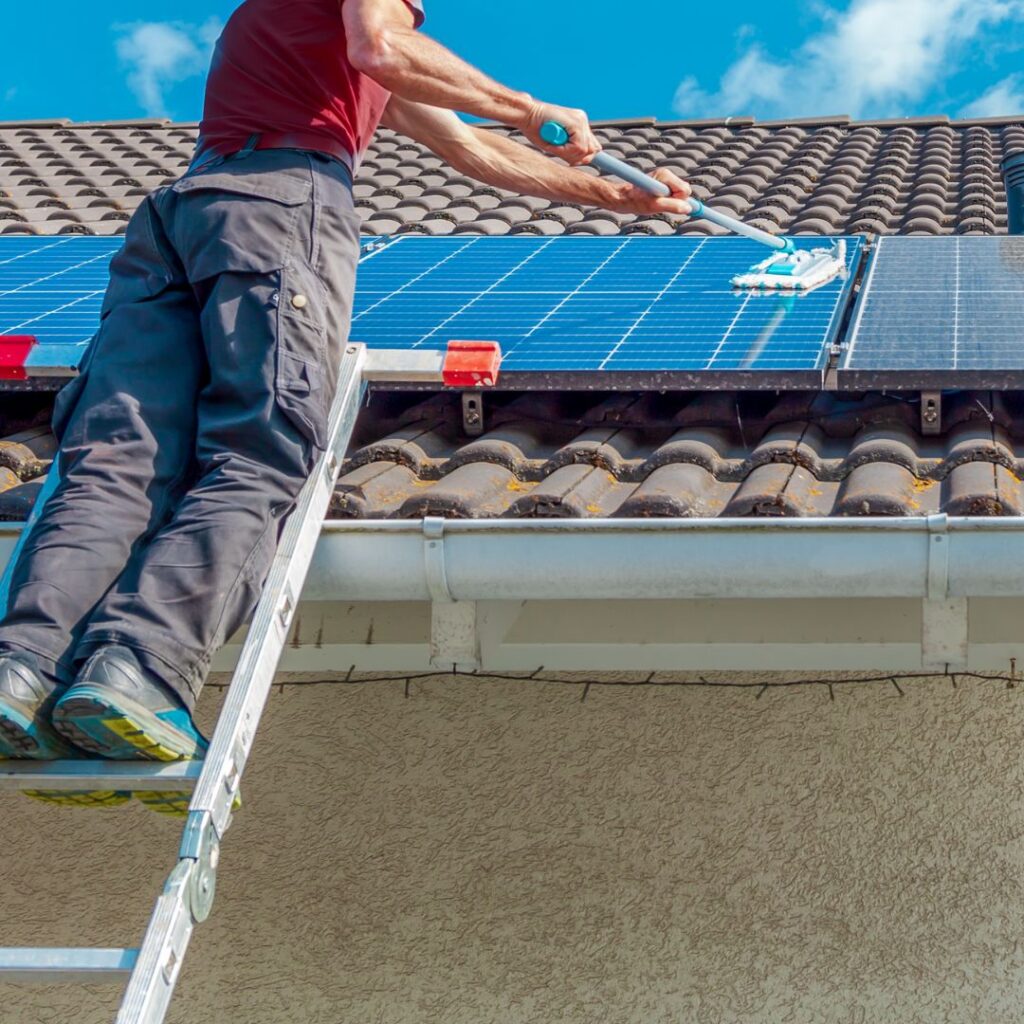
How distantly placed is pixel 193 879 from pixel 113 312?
1459 mm

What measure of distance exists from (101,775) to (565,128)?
1.79 m

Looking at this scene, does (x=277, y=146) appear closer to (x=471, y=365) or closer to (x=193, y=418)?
(x=193, y=418)

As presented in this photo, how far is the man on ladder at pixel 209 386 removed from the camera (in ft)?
9.33

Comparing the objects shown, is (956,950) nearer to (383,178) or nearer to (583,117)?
(583,117)

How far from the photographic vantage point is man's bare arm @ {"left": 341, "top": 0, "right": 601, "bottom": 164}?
3.32 m

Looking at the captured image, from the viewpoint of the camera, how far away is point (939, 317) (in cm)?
486

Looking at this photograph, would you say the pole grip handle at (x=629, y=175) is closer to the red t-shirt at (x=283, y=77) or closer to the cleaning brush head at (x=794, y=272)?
the red t-shirt at (x=283, y=77)

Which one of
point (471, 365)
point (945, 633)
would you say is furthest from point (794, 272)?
point (945, 633)

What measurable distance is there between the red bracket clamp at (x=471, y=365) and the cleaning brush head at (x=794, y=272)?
150 cm

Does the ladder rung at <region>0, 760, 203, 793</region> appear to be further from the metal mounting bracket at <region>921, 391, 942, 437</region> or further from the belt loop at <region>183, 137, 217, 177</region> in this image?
the metal mounting bracket at <region>921, 391, 942, 437</region>

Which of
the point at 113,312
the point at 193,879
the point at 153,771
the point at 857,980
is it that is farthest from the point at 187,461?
the point at 857,980

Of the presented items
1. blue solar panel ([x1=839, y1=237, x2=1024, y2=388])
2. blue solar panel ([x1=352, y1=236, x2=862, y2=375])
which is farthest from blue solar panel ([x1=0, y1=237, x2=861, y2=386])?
blue solar panel ([x1=839, y1=237, x2=1024, y2=388])

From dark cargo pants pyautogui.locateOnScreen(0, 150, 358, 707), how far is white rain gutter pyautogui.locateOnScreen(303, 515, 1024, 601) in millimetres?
306

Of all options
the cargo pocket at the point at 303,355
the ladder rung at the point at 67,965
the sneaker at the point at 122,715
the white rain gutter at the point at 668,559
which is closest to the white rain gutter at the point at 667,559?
the white rain gutter at the point at 668,559
